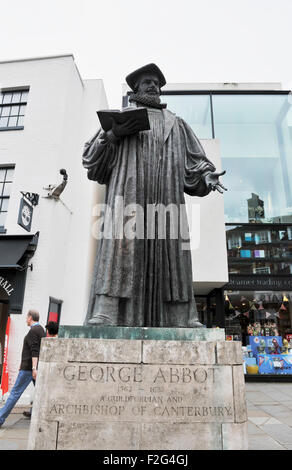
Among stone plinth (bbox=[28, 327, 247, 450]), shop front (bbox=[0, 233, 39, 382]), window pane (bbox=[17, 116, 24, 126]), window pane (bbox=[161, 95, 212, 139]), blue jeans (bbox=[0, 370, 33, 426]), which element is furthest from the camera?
window pane (bbox=[161, 95, 212, 139])

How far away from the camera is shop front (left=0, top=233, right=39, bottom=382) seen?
808 cm

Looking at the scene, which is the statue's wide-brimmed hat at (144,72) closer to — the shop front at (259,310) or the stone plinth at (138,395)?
the stone plinth at (138,395)

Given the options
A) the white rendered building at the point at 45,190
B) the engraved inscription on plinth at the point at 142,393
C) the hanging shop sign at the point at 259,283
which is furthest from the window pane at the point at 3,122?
the engraved inscription on plinth at the point at 142,393

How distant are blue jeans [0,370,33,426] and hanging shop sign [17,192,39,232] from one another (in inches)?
146

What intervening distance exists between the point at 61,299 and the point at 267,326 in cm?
709

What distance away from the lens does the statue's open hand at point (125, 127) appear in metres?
2.96

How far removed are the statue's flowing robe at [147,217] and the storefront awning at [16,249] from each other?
5.68 meters

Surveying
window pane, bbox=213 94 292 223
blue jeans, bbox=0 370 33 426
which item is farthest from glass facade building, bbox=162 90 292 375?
blue jeans, bbox=0 370 33 426

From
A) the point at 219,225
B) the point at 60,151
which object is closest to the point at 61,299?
the point at 60,151

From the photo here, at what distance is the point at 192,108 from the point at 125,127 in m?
12.0

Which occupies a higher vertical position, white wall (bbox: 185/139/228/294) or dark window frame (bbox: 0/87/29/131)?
dark window frame (bbox: 0/87/29/131)

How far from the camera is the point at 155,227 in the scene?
296 centimetres

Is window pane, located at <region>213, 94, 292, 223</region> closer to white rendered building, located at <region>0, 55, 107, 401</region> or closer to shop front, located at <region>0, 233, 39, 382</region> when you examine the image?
white rendered building, located at <region>0, 55, 107, 401</region>

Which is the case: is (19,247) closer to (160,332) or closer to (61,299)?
(61,299)
